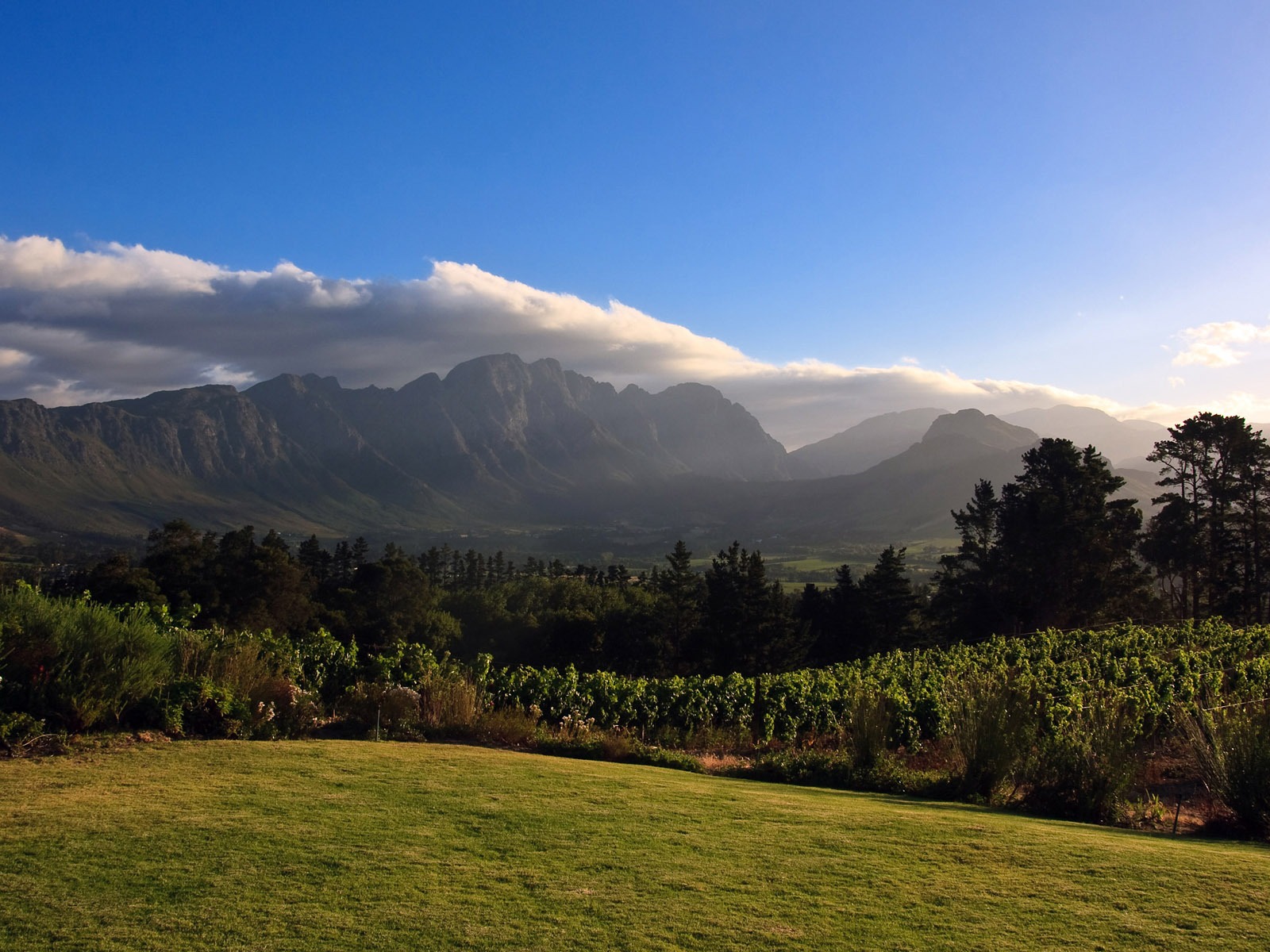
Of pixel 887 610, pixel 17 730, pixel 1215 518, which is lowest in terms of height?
pixel 887 610

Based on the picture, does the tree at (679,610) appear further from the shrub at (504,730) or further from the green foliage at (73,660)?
the green foliage at (73,660)

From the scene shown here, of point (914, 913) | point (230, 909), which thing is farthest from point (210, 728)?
point (914, 913)

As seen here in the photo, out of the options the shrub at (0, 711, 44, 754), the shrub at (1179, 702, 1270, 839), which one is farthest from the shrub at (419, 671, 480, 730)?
the shrub at (1179, 702, 1270, 839)

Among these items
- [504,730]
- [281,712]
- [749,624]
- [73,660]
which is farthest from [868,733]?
[749,624]

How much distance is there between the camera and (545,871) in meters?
5.00

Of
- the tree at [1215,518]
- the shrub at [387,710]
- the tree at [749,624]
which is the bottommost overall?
the tree at [749,624]

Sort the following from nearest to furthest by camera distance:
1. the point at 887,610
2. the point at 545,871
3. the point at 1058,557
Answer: the point at 545,871 → the point at 1058,557 → the point at 887,610

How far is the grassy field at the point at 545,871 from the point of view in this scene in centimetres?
409

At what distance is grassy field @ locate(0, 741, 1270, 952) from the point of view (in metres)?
4.09

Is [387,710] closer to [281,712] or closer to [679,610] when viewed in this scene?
[281,712]

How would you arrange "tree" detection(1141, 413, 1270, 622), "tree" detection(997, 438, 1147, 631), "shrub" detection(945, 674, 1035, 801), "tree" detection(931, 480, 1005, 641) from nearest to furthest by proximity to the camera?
1. "shrub" detection(945, 674, 1035, 801)
2. "tree" detection(1141, 413, 1270, 622)
3. "tree" detection(997, 438, 1147, 631)
4. "tree" detection(931, 480, 1005, 641)

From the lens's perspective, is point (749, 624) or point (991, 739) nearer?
point (991, 739)

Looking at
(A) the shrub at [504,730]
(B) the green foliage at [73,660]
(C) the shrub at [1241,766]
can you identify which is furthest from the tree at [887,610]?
(B) the green foliage at [73,660]

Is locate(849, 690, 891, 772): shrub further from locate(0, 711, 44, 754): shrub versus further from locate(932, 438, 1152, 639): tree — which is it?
locate(932, 438, 1152, 639): tree
